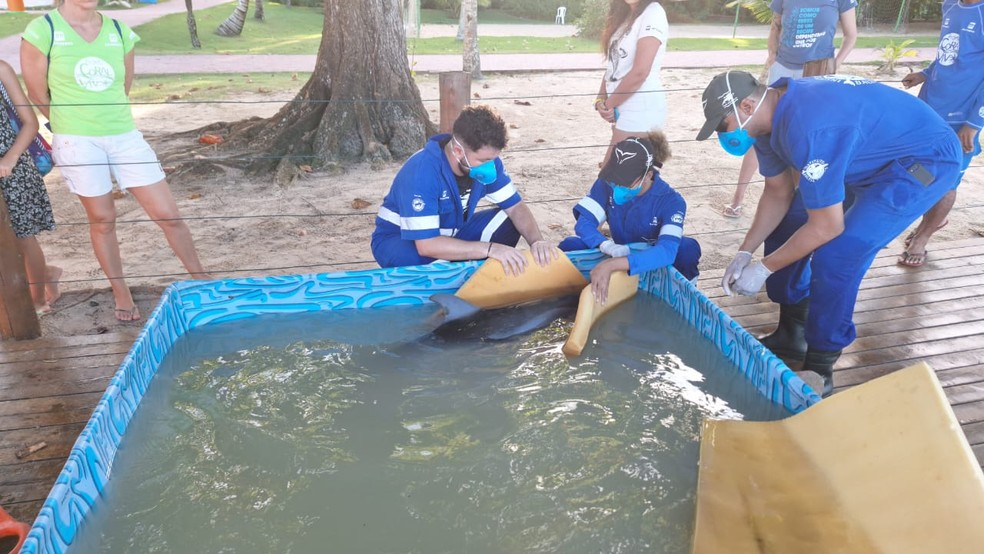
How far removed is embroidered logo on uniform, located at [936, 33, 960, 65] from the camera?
4.20 metres

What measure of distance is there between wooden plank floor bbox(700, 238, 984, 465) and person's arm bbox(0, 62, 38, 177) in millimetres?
3819

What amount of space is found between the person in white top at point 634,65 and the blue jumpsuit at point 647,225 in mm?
715

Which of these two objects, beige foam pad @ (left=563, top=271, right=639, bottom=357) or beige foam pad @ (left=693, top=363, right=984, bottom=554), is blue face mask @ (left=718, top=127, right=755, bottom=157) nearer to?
beige foam pad @ (left=563, top=271, right=639, bottom=357)

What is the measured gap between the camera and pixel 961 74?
4203 millimetres

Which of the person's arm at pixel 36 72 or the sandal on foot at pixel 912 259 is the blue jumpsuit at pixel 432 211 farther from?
the sandal on foot at pixel 912 259

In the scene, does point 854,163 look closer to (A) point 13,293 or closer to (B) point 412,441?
(B) point 412,441

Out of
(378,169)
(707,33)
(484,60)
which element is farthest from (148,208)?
(707,33)

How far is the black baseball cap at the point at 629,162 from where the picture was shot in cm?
359

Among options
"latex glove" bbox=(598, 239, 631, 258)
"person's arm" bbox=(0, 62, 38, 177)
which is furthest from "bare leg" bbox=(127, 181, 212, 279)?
"latex glove" bbox=(598, 239, 631, 258)

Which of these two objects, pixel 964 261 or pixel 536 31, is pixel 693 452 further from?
pixel 536 31

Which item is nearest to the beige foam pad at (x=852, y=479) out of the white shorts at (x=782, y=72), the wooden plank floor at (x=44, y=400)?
the wooden plank floor at (x=44, y=400)

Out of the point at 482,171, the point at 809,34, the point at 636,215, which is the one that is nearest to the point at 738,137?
the point at 636,215

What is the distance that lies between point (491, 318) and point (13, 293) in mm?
2395

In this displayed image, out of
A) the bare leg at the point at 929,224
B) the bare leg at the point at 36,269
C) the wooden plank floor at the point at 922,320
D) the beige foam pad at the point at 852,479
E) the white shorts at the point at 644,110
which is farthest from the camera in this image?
the white shorts at the point at 644,110
